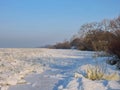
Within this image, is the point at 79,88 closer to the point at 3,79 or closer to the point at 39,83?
the point at 39,83

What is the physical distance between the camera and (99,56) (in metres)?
17.3

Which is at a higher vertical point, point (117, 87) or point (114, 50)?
point (114, 50)

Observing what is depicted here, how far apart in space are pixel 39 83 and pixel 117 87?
2.42m

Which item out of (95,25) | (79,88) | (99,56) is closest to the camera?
(79,88)

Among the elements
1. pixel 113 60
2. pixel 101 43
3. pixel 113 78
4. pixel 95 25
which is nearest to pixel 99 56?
pixel 101 43

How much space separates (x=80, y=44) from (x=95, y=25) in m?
3.12

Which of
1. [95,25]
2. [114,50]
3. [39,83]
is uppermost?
[95,25]

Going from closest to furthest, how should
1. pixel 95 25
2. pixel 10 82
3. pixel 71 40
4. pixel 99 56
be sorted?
pixel 10 82
pixel 99 56
pixel 95 25
pixel 71 40

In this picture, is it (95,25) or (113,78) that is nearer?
(113,78)

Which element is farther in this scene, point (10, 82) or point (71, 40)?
point (71, 40)

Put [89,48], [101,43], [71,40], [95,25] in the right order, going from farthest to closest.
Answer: [71,40]
[95,25]
[89,48]
[101,43]

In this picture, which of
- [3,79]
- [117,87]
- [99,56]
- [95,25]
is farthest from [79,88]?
[95,25]

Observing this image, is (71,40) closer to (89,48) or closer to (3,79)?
(89,48)

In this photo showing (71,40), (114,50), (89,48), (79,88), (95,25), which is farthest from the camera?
(71,40)
